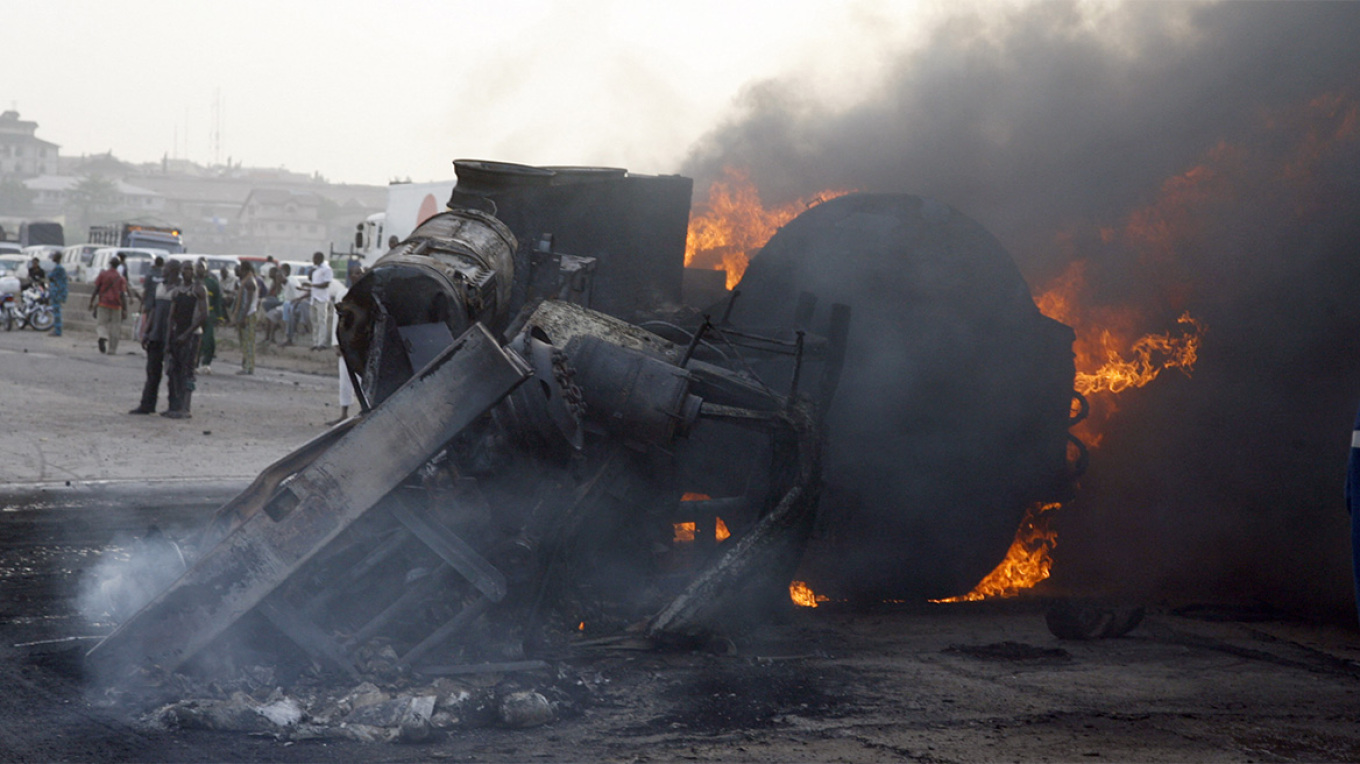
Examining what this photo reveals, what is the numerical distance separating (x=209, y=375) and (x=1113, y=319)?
15.2 m

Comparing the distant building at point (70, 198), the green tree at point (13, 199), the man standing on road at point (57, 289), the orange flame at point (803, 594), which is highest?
the distant building at point (70, 198)

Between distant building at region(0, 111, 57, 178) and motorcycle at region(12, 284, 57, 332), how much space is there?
138 metres

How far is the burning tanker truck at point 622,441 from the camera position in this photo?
515cm

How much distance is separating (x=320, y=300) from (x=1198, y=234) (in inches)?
751

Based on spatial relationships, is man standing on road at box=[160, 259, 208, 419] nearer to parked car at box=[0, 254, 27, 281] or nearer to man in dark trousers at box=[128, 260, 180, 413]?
man in dark trousers at box=[128, 260, 180, 413]

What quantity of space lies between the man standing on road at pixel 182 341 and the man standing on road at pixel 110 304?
28.5ft

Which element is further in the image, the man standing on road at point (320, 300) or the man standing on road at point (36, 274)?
the man standing on road at point (36, 274)

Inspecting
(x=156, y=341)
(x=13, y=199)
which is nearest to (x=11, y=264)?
(x=156, y=341)

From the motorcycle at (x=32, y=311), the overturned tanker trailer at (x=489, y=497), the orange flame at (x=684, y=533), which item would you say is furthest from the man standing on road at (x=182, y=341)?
the motorcycle at (x=32, y=311)

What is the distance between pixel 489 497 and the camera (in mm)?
5992

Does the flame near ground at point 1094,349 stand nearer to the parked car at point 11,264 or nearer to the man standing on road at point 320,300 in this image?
the man standing on road at point 320,300

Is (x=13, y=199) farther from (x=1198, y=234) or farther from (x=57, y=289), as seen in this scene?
(x=1198, y=234)

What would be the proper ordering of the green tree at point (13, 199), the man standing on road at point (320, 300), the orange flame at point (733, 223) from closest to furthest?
the orange flame at point (733, 223) → the man standing on road at point (320, 300) → the green tree at point (13, 199)

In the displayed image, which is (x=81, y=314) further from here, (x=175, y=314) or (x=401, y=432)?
(x=401, y=432)
